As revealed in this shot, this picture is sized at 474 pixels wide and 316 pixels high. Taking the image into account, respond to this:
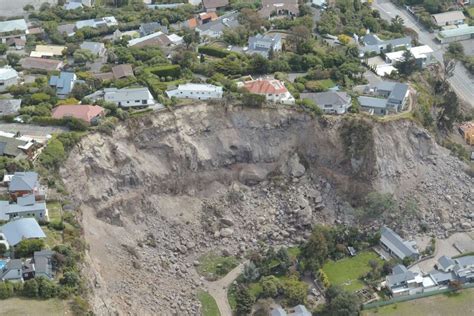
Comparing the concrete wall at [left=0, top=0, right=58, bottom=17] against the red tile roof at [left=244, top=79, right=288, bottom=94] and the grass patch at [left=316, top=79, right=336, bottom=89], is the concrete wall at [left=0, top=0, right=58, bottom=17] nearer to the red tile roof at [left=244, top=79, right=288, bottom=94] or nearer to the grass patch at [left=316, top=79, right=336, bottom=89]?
the red tile roof at [left=244, top=79, right=288, bottom=94]

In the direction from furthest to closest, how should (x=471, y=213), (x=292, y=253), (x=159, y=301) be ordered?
1. (x=471, y=213)
2. (x=292, y=253)
3. (x=159, y=301)

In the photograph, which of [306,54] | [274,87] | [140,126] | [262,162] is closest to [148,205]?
[140,126]

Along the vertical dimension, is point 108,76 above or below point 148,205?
above

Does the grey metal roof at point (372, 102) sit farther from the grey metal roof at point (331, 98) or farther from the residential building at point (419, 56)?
the residential building at point (419, 56)

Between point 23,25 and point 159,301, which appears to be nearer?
point 159,301

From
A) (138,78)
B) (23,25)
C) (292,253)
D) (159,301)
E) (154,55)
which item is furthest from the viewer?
(23,25)

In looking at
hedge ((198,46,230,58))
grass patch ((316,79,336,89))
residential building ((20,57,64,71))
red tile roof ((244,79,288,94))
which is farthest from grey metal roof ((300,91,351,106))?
residential building ((20,57,64,71))

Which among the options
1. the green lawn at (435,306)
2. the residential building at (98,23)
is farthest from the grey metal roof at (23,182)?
the residential building at (98,23)

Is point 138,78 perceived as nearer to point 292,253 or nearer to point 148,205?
point 148,205
